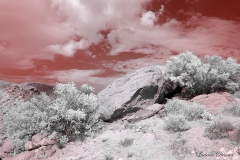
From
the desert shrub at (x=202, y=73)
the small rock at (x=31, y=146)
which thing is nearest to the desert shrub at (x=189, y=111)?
the desert shrub at (x=202, y=73)

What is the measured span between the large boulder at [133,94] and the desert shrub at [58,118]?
1.10 meters

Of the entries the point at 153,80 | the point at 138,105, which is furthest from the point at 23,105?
the point at 153,80

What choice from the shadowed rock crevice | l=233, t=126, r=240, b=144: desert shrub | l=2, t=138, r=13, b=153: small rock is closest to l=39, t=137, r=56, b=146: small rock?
l=2, t=138, r=13, b=153: small rock

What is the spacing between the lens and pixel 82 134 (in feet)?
32.0

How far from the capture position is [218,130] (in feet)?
22.4

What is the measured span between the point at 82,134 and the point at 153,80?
16.3 feet

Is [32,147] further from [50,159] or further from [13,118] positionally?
[13,118]

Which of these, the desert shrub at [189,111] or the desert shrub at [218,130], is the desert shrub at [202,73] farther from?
the desert shrub at [218,130]

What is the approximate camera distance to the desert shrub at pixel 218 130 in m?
6.67

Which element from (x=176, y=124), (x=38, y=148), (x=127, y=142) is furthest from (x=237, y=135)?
(x=38, y=148)

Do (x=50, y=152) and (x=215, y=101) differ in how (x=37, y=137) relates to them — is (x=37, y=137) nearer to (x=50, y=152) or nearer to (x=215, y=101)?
(x=50, y=152)

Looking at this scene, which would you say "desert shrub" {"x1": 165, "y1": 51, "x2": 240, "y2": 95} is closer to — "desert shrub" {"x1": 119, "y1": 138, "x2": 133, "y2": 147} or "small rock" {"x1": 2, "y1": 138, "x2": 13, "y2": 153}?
"desert shrub" {"x1": 119, "y1": 138, "x2": 133, "y2": 147}

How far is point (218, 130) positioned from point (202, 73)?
6.42m

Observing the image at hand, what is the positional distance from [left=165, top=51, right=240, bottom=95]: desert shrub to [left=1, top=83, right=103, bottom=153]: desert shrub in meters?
5.29
